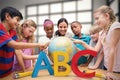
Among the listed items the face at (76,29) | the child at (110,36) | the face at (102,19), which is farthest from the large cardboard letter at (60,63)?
the face at (76,29)

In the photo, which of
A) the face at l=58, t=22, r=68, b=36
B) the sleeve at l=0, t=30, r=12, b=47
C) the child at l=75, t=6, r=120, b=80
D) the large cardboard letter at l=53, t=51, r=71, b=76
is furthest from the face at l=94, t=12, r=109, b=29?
the sleeve at l=0, t=30, r=12, b=47

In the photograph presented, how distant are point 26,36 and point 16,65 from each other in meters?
0.42

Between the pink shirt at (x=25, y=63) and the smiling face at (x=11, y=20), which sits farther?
the pink shirt at (x=25, y=63)

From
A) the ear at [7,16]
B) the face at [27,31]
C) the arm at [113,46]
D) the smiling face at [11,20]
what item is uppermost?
the ear at [7,16]

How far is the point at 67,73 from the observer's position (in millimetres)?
2109

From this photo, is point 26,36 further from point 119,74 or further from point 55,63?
point 119,74

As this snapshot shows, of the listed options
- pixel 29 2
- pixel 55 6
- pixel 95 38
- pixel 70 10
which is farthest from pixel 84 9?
pixel 95 38

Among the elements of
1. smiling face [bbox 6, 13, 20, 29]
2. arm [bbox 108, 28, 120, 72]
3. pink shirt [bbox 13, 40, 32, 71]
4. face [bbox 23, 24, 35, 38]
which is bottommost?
pink shirt [bbox 13, 40, 32, 71]

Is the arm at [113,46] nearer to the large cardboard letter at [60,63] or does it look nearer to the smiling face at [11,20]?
the large cardboard letter at [60,63]

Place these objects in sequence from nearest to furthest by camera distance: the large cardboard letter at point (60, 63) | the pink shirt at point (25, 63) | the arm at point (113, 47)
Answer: the arm at point (113, 47) < the large cardboard letter at point (60, 63) < the pink shirt at point (25, 63)

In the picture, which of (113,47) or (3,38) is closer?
(3,38)

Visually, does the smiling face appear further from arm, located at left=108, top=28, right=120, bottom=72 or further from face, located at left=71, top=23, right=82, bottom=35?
face, located at left=71, top=23, right=82, bottom=35

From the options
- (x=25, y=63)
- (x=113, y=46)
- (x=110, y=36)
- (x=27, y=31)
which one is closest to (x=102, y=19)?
(x=110, y=36)

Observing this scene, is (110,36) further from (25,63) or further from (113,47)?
(25,63)
